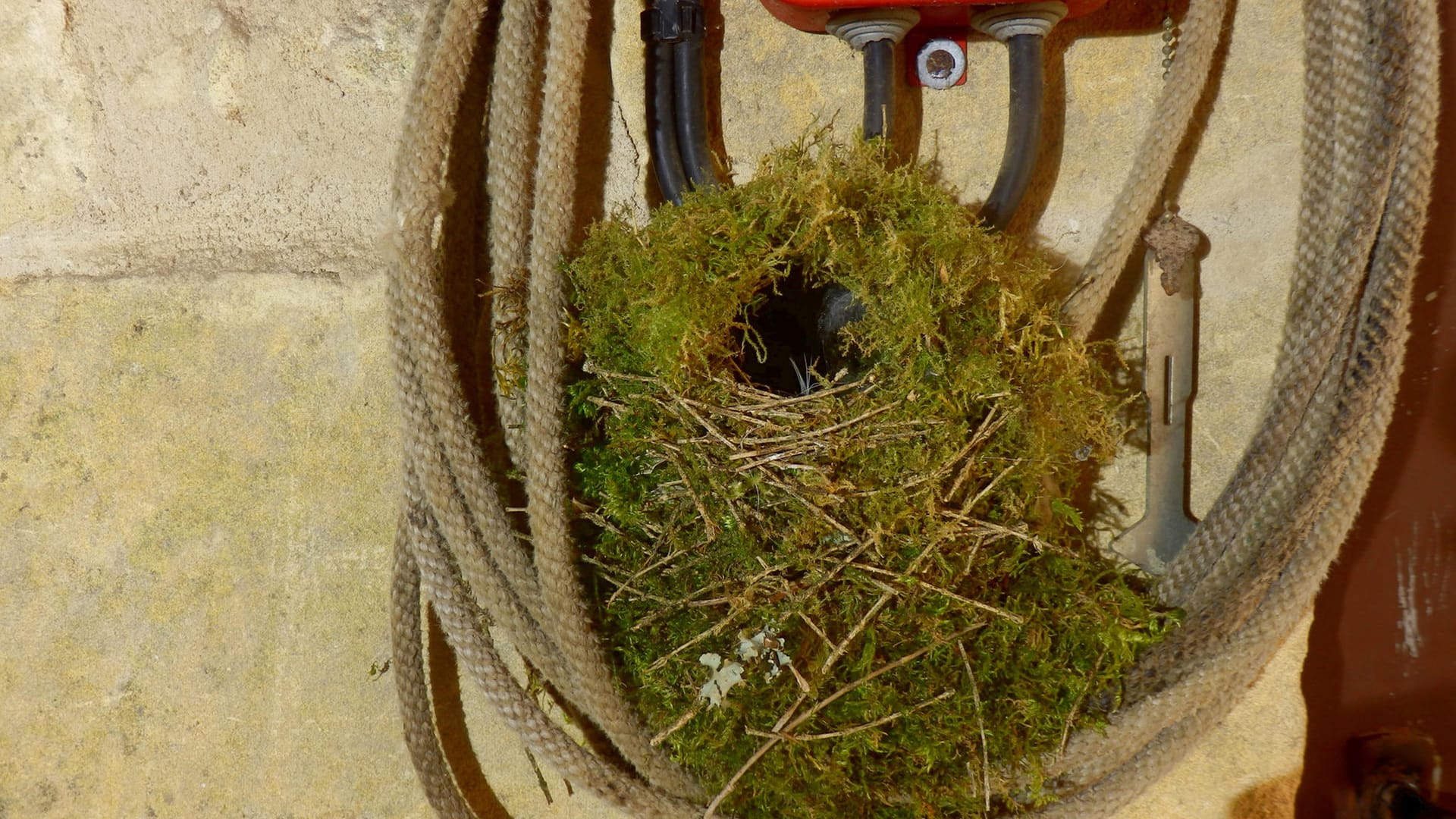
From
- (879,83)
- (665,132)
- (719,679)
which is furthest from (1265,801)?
(665,132)

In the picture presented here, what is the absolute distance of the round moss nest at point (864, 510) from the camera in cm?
94

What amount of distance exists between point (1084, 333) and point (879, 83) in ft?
1.34

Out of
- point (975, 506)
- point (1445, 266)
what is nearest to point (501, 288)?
point (975, 506)

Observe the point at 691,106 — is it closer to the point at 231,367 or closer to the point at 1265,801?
the point at 231,367

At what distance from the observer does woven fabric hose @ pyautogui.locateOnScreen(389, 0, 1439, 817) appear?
3.35 feet

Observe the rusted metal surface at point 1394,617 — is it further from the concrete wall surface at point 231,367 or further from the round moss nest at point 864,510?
the round moss nest at point 864,510

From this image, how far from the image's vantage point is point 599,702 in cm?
101

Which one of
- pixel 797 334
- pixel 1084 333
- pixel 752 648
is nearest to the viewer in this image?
pixel 752 648

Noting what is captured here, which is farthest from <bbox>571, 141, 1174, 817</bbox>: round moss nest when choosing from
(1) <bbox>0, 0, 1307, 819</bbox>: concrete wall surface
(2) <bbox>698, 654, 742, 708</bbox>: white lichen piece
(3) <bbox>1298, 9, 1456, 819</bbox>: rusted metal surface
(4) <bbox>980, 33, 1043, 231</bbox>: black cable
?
(3) <bbox>1298, 9, 1456, 819</bbox>: rusted metal surface

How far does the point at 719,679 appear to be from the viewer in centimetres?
95

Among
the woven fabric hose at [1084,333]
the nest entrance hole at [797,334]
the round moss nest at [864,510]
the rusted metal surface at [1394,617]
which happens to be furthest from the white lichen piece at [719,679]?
the rusted metal surface at [1394,617]

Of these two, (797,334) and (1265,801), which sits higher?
(797,334)

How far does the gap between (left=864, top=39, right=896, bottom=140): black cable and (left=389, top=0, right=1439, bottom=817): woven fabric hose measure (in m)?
0.32

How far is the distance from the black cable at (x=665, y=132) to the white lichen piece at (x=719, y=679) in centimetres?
59
